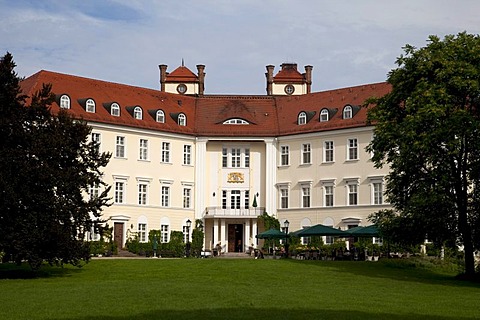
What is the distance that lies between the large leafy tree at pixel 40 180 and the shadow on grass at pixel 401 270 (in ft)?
38.5

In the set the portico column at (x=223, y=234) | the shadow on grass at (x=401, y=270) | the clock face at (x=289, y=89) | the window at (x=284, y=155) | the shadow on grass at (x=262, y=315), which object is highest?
the clock face at (x=289, y=89)

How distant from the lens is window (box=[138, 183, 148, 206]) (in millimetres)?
61375

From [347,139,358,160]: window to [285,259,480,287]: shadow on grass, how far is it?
53.5 feet

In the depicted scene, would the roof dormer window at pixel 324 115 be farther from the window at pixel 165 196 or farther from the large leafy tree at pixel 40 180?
the large leafy tree at pixel 40 180

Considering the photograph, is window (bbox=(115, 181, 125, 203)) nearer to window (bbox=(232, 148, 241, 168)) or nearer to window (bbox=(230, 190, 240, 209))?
window (bbox=(230, 190, 240, 209))

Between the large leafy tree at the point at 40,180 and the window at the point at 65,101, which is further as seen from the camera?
the window at the point at 65,101

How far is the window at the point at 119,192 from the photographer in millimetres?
59844

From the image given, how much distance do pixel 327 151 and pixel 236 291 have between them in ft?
120

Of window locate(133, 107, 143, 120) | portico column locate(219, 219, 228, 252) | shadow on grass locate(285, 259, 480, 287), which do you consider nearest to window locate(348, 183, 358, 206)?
portico column locate(219, 219, 228, 252)

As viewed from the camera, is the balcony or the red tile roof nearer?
the red tile roof

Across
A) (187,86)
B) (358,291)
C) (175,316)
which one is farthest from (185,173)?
(175,316)

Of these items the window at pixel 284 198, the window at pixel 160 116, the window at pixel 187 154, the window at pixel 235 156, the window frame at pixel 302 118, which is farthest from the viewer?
the window at pixel 235 156

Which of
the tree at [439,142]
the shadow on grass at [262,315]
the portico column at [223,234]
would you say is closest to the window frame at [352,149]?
the portico column at [223,234]

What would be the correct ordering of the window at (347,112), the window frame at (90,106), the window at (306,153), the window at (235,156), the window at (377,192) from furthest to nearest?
1. the window at (235,156)
2. the window at (306,153)
3. the window at (347,112)
4. the window frame at (90,106)
5. the window at (377,192)
